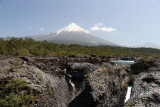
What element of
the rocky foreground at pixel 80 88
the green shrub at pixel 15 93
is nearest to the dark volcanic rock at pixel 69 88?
the rocky foreground at pixel 80 88

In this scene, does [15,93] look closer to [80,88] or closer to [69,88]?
[69,88]

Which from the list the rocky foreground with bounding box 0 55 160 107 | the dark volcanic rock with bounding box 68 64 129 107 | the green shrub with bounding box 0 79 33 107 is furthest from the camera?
the dark volcanic rock with bounding box 68 64 129 107

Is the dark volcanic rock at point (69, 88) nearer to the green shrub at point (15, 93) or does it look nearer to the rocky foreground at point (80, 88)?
the rocky foreground at point (80, 88)

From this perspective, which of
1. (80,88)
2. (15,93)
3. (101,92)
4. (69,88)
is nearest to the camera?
(15,93)

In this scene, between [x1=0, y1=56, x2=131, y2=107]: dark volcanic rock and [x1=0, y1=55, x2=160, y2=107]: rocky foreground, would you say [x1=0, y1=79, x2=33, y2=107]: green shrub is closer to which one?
[x1=0, y1=55, x2=160, y2=107]: rocky foreground

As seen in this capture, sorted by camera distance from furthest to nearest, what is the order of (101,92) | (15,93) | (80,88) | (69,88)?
(80,88) → (69,88) → (101,92) → (15,93)

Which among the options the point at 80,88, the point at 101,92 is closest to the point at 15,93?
the point at 101,92

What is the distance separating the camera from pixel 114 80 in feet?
70.2

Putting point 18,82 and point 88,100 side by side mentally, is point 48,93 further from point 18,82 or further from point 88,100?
point 88,100

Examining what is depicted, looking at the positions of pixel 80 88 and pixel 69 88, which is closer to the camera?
pixel 69 88

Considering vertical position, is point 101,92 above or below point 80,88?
above

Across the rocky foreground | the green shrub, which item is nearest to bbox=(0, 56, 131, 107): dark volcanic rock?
the rocky foreground

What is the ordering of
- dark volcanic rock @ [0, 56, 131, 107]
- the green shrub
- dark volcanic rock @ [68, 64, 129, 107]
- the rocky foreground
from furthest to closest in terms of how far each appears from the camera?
1. dark volcanic rock @ [68, 64, 129, 107]
2. dark volcanic rock @ [0, 56, 131, 107]
3. the rocky foreground
4. the green shrub

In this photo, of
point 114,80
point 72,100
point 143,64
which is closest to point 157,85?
point 114,80
